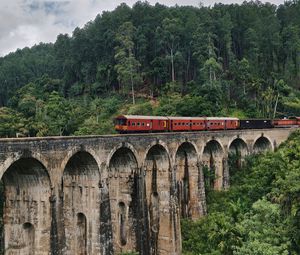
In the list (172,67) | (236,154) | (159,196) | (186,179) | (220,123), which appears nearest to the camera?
(159,196)

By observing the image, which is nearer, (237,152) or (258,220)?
(258,220)

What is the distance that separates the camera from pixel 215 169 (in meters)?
41.8

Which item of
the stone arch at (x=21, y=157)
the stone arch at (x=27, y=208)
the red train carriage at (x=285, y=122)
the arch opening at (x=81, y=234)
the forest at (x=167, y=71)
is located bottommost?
the arch opening at (x=81, y=234)

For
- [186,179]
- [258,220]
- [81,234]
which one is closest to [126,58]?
[186,179]

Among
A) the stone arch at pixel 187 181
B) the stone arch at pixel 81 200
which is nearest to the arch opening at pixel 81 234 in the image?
the stone arch at pixel 81 200

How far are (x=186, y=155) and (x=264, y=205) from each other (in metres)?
14.4

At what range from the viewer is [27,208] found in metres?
20.7

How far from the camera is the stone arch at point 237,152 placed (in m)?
45.0

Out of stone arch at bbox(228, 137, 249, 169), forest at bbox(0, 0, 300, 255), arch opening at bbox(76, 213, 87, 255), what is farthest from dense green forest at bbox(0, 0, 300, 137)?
arch opening at bbox(76, 213, 87, 255)

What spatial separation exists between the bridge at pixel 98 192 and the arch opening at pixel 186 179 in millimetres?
100

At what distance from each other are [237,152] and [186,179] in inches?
447

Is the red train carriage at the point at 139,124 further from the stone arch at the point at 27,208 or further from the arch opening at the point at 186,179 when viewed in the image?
the stone arch at the point at 27,208

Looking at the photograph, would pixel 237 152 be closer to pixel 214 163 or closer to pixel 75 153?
pixel 214 163

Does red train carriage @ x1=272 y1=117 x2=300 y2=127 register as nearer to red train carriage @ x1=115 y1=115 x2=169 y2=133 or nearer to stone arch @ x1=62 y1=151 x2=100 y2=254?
red train carriage @ x1=115 y1=115 x2=169 y2=133
